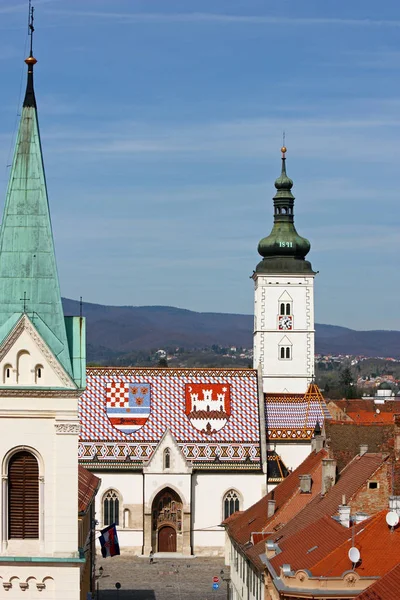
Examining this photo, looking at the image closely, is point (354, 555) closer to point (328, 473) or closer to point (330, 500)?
point (330, 500)

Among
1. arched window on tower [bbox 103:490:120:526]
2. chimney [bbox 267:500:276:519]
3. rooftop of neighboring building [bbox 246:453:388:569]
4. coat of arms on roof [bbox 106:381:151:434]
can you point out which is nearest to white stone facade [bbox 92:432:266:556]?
arched window on tower [bbox 103:490:120:526]

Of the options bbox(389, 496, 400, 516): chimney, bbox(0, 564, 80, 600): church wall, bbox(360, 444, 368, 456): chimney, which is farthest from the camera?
bbox(360, 444, 368, 456): chimney

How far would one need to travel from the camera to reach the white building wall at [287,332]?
411 feet

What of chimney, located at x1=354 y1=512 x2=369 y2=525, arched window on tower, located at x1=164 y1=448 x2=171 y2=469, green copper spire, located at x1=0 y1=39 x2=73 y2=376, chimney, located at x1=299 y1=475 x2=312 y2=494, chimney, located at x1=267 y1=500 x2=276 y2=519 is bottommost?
chimney, located at x1=354 y1=512 x2=369 y2=525

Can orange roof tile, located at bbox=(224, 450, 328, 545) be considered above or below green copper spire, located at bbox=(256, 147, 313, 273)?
below

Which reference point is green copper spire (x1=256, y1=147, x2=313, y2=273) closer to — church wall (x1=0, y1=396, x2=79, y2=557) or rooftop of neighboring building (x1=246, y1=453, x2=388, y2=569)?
rooftop of neighboring building (x1=246, y1=453, x2=388, y2=569)

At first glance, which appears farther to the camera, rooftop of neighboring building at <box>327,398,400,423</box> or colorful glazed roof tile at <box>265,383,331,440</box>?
rooftop of neighboring building at <box>327,398,400,423</box>

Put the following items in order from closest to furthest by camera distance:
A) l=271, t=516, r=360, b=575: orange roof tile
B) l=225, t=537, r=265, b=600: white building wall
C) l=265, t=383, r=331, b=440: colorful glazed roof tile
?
l=271, t=516, r=360, b=575: orange roof tile < l=225, t=537, r=265, b=600: white building wall < l=265, t=383, r=331, b=440: colorful glazed roof tile

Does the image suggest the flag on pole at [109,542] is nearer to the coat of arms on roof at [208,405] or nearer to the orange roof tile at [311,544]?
the orange roof tile at [311,544]

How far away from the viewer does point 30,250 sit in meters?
38.6

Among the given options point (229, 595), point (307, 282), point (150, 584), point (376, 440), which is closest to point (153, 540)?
point (150, 584)

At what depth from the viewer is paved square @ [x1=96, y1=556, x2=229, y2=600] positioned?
7131cm

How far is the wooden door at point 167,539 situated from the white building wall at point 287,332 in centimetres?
3836

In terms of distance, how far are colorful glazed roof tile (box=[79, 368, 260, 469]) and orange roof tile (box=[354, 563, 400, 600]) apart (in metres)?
53.6
